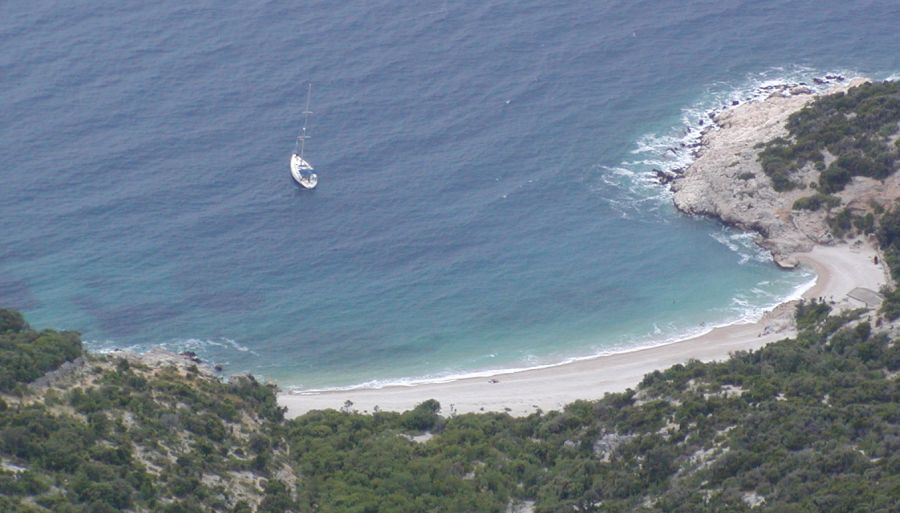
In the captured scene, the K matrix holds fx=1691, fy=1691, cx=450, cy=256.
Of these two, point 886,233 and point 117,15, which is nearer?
→ point 886,233

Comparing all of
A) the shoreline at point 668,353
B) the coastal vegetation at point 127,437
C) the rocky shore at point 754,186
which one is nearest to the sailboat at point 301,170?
the shoreline at point 668,353

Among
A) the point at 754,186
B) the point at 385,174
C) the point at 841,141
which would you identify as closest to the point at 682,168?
the point at 754,186

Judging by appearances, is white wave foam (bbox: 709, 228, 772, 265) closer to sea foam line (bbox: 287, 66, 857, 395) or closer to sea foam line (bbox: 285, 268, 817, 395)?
sea foam line (bbox: 287, 66, 857, 395)

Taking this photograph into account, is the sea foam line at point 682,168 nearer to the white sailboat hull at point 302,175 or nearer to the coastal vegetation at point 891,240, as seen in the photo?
the coastal vegetation at point 891,240

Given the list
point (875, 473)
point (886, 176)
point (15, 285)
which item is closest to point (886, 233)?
point (886, 176)

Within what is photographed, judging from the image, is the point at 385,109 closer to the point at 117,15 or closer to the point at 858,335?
the point at 117,15

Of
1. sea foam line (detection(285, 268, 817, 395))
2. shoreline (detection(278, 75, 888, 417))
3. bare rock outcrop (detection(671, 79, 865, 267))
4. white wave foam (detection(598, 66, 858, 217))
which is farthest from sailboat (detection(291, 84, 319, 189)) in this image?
bare rock outcrop (detection(671, 79, 865, 267))
